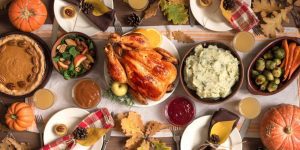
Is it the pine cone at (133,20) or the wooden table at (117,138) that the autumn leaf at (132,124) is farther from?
the pine cone at (133,20)

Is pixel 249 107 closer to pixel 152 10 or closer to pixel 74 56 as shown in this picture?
pixel 152 10

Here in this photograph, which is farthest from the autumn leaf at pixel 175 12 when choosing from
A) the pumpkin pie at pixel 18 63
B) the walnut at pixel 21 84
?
the walnut at pixel 21 84

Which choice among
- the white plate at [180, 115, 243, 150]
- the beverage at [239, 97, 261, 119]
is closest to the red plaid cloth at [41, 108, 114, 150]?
the white plate at [180, 115, 243, 150]

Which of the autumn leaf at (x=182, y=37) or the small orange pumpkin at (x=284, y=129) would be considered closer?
the small orange pumpkin at (x=284, y=129)

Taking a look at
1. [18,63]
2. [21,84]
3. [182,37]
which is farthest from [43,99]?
[182,37]

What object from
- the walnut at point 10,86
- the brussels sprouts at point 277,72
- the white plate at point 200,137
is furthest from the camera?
the walnut at point 10,86

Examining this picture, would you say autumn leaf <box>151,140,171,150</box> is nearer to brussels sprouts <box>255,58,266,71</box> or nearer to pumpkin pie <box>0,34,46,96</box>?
brussels sprouts <box>255,58,266,71</box>
